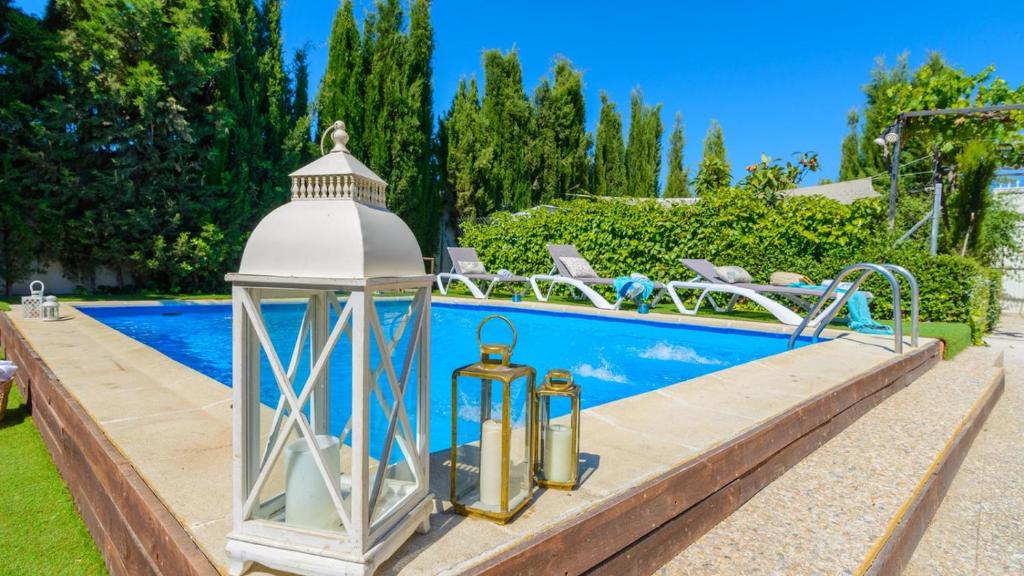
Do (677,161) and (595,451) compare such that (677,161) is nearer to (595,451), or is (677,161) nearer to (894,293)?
(894,293)

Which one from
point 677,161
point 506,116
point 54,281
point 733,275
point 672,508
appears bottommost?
point 672,508

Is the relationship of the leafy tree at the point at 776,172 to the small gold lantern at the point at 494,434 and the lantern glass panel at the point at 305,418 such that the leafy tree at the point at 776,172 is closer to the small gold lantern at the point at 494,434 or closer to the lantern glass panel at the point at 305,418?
the small gold lantern at the point at 494,434

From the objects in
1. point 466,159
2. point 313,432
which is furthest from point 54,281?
point 313,432

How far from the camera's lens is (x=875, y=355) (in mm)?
4762

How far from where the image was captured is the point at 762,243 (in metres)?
9.50

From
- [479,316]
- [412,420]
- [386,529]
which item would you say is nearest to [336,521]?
[386,529]

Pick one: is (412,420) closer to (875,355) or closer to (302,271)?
(302,271)

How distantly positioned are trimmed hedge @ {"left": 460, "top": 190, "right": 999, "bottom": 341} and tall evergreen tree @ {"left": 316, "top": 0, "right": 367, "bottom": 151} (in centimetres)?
675

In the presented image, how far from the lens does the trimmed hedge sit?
7875 mm

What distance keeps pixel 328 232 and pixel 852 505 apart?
7.82 feet

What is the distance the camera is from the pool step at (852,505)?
1.89 meters

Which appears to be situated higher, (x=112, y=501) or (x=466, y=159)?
(x=466, y=159)

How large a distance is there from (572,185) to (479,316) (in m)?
12.2

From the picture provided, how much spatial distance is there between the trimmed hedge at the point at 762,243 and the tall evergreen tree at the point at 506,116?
22.6 ft
